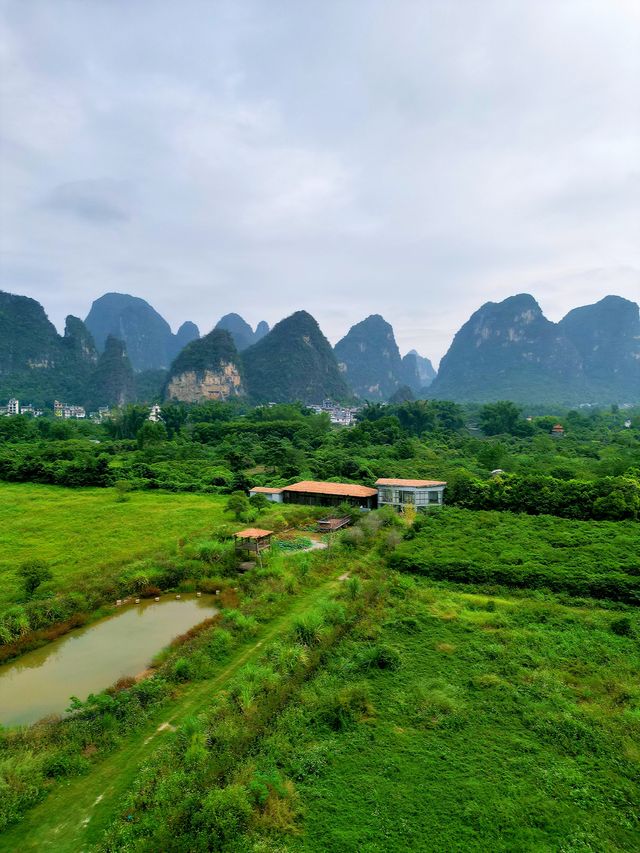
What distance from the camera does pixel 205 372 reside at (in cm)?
8950

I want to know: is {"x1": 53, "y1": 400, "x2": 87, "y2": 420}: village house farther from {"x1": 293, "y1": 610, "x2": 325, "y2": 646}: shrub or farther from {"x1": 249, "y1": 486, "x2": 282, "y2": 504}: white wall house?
{"x1": 293, "y1": 610, "x2": 325, "y2": 646}: shrub

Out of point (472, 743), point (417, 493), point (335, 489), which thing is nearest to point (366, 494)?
point (335, 489)

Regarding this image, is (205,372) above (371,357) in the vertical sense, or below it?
below

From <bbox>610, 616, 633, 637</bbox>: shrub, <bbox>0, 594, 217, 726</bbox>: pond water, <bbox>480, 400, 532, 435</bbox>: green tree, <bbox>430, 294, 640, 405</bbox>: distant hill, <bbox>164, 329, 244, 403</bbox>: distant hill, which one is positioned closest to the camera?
<bbox>0, 594, 217, 726</bbox>: pond water

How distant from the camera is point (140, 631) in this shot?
1273 cm

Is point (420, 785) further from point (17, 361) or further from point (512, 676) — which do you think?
point (17, 361)

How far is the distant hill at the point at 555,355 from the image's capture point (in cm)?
11656

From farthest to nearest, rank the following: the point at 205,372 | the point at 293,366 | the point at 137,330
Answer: the point at 137,330, the point at 293,366, the point at 205,372

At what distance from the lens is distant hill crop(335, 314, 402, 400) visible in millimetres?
136125

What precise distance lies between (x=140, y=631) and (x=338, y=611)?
5.15 meters

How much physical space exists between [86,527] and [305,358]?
82.2 metres

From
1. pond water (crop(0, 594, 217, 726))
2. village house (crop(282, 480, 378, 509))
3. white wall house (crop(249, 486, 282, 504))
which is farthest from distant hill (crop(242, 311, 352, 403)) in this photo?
pond water (crop(0, 594, 217, 726))

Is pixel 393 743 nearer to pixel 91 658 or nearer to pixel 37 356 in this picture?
pixel 91 658

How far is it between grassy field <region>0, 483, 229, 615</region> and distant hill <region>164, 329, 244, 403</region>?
6199 centimetres
